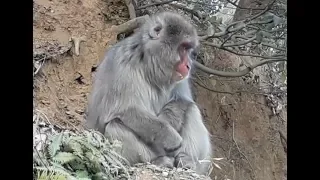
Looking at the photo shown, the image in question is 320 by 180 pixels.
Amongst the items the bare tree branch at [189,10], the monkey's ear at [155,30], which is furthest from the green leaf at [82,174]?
the bare tree branch at [189,10]

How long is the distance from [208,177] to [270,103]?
12.2 inches

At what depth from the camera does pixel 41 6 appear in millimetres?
1817

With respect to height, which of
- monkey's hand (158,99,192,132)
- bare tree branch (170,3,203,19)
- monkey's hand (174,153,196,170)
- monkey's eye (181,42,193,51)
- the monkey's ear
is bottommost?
monkey's hand (174,153,196,170)

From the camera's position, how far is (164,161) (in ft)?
6.11

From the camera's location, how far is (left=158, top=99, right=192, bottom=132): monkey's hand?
191 centimetres

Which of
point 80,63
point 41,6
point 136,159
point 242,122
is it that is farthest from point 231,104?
point 41,6

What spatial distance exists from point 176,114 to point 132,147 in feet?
0.59

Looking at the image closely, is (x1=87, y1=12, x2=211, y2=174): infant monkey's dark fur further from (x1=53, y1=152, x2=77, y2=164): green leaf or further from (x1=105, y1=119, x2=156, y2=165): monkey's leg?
(x1=53, y1=152, x2=77, y2=164): green leaf

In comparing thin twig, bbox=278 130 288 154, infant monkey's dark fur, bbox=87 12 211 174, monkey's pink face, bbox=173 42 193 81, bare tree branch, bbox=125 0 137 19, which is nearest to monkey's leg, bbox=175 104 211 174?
infant monkey's dark fur, bbox=87 12 211 174

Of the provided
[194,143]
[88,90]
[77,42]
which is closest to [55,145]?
[88,90]

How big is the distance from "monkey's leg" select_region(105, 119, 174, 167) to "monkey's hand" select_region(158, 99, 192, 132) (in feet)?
0.35
